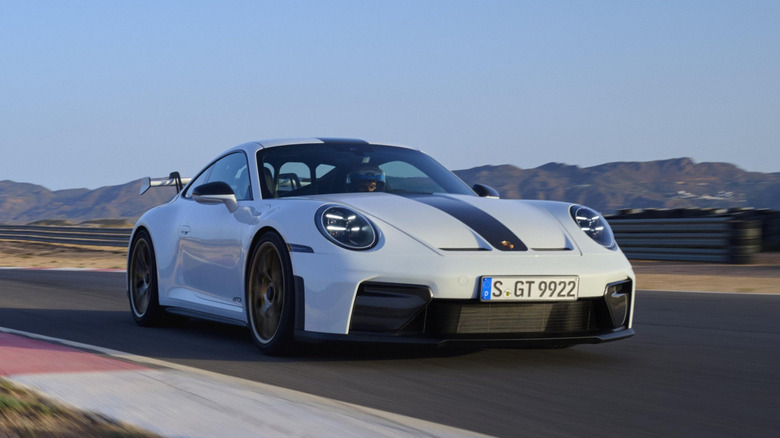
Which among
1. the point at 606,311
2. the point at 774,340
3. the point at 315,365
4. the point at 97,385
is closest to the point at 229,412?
the point at 97,385

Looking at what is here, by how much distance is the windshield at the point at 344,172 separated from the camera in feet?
19.3

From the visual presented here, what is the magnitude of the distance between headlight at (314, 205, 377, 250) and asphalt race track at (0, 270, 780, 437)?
62 cm

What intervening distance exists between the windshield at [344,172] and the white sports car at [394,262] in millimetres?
10

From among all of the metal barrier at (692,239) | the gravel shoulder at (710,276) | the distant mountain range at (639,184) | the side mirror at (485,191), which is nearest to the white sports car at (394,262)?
the side mirror at (485,191)

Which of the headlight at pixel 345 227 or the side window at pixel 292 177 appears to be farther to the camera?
the side window at pixel 292 177

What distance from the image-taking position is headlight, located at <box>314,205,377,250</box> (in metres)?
4.77

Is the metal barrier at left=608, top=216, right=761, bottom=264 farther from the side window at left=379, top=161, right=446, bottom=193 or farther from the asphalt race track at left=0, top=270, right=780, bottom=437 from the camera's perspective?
the side window at left=379, top=161, right=446, bottom=193

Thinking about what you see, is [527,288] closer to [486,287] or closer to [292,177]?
[486,287]

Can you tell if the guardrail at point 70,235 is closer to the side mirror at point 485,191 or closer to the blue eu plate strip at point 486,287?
the side mirror at point 485,191

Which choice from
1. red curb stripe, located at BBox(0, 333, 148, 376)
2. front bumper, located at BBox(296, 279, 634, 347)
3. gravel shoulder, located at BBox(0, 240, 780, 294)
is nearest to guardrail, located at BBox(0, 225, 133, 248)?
gravel shoulder, located at BBox(0, 240, 780, 294)

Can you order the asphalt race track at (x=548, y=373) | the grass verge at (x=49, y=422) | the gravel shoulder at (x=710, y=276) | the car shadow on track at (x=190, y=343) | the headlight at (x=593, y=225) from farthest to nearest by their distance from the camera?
the gravel shoulder at (x=710, y=276)
the headlight at (x=593, y=225)
the car shadow on track at (x=190, y=343)
the asphalt race track at (x=548, y=373)
the grass verge at (x=49, y=422)

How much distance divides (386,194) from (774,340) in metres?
2.45

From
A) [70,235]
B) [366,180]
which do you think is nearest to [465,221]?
[366,180]

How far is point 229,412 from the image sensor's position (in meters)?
3.50
